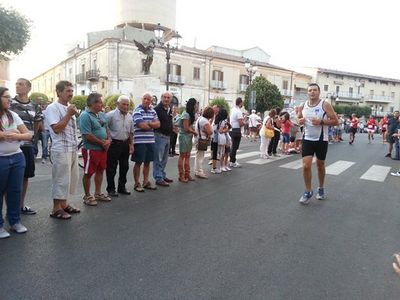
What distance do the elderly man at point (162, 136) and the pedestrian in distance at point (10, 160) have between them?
3.34 metres

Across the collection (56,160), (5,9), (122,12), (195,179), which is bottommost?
(195,179)

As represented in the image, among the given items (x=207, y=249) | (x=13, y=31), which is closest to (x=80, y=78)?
(x=13, y=31)

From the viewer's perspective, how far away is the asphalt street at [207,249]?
3316mm

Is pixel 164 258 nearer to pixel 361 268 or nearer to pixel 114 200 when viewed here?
pixel 361 268

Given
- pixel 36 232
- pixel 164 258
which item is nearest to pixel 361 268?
pixel 164 258

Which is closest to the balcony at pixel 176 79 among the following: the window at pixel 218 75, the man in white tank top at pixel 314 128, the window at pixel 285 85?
the window at pixel 218 75

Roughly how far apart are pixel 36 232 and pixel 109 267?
1.46 m

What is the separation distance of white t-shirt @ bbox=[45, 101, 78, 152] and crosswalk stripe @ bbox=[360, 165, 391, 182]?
24.7 feet

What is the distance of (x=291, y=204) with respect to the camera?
650 centimetres

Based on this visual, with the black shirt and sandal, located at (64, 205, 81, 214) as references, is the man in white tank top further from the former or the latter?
sandal, located at (64, 205, 81, 214)

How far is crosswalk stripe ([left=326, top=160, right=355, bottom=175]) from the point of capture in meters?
10.6

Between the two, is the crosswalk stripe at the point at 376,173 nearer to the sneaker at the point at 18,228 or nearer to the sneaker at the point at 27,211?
the sneaker at the point at 27,211

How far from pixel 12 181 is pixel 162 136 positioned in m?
3.58

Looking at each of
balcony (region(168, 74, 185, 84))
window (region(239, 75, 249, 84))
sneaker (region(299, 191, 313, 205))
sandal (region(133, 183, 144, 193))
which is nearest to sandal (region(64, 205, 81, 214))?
sandal (region(133, 183, 144, 193))
